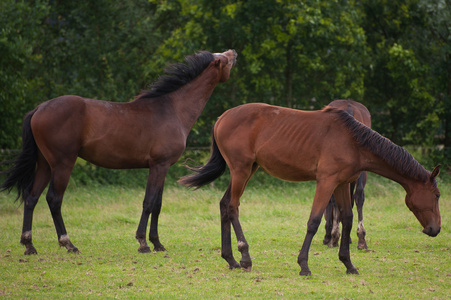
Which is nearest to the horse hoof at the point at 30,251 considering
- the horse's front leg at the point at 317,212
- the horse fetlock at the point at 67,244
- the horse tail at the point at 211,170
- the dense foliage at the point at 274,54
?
the horse fetlock at the point at 67,244

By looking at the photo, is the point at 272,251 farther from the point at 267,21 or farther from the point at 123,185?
the point at 267,21

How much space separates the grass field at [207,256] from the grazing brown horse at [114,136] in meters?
0.77

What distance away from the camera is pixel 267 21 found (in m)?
15.9

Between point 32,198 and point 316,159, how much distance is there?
401 centimetres

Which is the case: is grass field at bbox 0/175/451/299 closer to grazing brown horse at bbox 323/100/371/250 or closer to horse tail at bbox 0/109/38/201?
grazing brown horse at bbox 323/100/371/250

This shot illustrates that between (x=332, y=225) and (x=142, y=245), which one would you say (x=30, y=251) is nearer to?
(x=142, y=245)

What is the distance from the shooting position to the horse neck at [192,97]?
8.52 metres

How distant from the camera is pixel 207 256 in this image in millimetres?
7527

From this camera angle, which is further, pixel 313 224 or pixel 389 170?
pixel 389 170

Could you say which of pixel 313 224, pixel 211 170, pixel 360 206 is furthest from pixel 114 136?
pixel 360 206

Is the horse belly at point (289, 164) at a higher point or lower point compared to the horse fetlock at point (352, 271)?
higher

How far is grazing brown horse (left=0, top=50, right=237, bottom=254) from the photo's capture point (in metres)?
7.64

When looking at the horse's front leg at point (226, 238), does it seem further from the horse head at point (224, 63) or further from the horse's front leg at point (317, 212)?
the horse head at point (224, 63)

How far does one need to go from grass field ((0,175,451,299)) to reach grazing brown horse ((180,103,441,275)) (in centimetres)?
51
